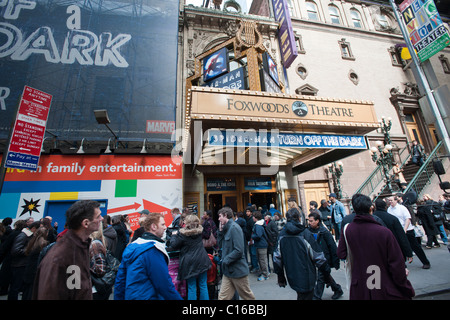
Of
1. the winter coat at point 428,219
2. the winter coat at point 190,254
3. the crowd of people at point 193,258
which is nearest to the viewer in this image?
the crowd of people at point 193,258

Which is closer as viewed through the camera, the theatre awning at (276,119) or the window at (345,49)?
the theatre awning at (276,119)

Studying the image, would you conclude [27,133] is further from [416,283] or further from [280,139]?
[416,283]

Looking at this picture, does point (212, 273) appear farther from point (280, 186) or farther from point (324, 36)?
point (324, 36)

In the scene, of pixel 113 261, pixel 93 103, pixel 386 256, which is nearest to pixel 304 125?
pixel 386 256

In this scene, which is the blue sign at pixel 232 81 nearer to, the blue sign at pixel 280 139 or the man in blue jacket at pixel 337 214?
the blue sign at pixel 280 139

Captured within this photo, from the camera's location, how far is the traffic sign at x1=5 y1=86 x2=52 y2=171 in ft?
18.5

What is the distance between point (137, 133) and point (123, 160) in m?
1.58

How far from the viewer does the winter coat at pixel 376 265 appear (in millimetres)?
2344

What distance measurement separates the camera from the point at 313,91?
1499cm

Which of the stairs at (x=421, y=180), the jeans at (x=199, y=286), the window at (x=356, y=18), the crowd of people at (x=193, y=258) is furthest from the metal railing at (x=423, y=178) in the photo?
the window at (x=356, y=18)

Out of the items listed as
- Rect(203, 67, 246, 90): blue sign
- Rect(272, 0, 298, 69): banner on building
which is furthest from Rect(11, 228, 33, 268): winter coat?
Rect(272, 0, 298, 69): banner on building

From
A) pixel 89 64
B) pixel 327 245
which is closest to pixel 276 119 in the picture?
pixel 327 245

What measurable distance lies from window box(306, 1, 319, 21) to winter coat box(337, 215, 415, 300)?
21.1 metres

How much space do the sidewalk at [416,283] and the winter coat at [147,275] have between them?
3.24 metres
